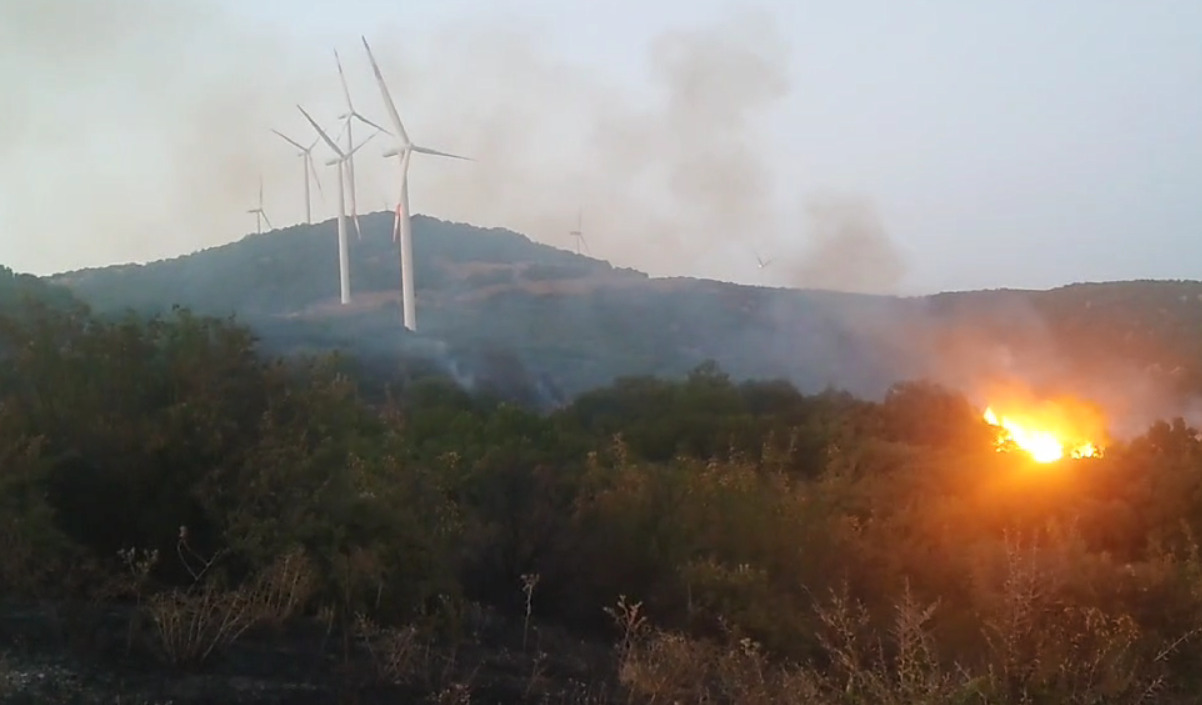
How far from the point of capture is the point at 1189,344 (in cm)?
8138

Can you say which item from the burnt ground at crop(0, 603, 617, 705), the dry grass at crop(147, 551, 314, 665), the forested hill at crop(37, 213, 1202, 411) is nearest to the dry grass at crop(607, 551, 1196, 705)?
the burnt ground at crop(0, 603, 617, 705)

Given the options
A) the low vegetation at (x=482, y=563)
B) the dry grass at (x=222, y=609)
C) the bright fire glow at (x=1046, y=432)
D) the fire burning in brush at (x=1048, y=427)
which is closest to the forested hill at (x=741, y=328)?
the fire burning in brush at (x=1048, y=427)

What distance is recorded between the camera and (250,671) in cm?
1066

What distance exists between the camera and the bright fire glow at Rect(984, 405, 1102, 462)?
3975 centimetres

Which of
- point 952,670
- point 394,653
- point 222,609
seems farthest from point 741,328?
point 222,609

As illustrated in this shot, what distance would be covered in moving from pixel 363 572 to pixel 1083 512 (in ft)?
63.9

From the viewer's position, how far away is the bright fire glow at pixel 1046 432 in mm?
39750

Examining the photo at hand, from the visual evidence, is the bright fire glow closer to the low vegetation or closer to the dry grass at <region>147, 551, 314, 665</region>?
the low vegetation

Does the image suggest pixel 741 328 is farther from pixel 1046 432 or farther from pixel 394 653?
pixel 394 653

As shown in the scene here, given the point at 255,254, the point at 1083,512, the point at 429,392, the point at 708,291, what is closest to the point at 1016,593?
the point at 1083,512

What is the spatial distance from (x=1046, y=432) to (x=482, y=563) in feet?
108

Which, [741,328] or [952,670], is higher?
[741,328]

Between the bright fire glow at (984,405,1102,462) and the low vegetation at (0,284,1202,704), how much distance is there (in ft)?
47.8

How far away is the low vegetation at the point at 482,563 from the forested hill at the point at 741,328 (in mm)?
37054
